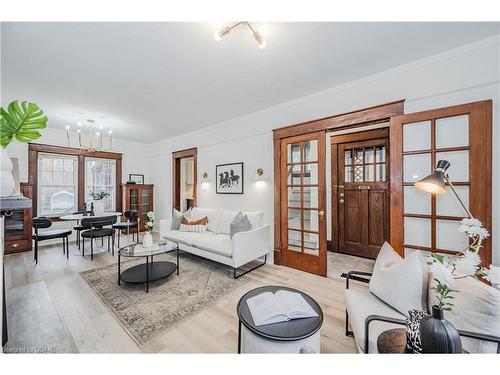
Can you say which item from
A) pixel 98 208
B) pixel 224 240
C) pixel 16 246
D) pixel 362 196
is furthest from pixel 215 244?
pixel 16 246

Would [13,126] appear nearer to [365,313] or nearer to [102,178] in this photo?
[365,313]

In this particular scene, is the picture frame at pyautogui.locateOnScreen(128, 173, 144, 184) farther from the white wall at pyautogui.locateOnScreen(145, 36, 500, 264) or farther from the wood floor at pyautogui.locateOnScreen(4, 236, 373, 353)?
the wood floor at pyautogui.locateOnScreen(4, 236, 373, 353)

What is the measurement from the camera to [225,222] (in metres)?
3.70

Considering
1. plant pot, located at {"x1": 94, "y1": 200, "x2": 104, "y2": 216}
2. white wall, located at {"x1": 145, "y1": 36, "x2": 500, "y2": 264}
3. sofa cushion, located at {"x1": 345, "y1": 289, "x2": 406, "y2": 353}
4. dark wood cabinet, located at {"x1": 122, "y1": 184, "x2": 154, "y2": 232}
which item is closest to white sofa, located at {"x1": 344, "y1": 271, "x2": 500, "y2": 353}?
sofa cushion, located at {"x1": 345, "y1": 289, "x2": 406, "y2": 353}

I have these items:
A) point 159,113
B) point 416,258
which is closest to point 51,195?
point 159,113

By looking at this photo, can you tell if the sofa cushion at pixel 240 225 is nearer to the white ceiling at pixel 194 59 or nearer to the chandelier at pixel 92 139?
the white ceiling at pixel 194 59

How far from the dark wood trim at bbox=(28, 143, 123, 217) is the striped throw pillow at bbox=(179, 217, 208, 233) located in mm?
2866

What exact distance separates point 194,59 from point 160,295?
2.66 meters

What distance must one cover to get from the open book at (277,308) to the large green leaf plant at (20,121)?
1859 millimetres

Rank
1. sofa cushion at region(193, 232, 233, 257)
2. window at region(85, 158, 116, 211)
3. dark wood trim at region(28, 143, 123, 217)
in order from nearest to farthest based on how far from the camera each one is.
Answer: sofa cushion at region(193, 232, 233, 257), dark wood trim at region(28, 143, 123, 217), window at region(85, 158, 116, 211)

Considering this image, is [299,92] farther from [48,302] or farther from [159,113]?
[48,302]

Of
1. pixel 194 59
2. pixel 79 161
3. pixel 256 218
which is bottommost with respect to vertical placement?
pixel 256 218

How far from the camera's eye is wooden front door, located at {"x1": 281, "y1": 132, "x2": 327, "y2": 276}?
2926mm

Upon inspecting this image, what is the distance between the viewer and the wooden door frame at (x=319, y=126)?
2404 mm
